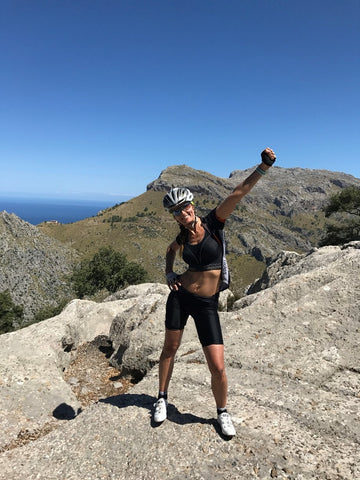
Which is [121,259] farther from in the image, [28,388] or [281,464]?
[281,464]

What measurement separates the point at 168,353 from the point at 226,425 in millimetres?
1692

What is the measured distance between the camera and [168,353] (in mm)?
5789

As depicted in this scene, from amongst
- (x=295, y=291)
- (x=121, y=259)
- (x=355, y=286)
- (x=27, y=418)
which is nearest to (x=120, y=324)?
(x=27, y=418)

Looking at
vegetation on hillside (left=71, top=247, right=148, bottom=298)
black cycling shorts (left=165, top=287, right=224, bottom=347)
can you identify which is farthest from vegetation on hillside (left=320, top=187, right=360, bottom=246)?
black cycling shorts (left=165, top=287, right=224, bottom=347)

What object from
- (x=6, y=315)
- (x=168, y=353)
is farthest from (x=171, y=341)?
(x=6, y=315)

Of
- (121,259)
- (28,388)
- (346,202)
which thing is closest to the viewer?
(28,388)

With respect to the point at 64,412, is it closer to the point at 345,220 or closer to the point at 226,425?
the point at 226,425

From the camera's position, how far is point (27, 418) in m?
7.36

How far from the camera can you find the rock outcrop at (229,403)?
4812 mm

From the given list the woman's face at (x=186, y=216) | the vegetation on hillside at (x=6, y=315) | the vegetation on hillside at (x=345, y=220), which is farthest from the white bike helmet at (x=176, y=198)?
the vegetation on hillside at (x=6, y=315)

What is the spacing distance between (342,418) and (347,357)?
2426mm

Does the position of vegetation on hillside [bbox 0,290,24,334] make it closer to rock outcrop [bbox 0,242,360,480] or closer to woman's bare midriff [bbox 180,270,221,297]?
rock outcrop [bbox 0,242,360,480]

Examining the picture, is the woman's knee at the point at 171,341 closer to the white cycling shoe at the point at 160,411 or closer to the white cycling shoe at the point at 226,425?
the white cycling shoe at the point at 160,411

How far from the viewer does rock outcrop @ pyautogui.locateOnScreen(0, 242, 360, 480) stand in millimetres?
4812
